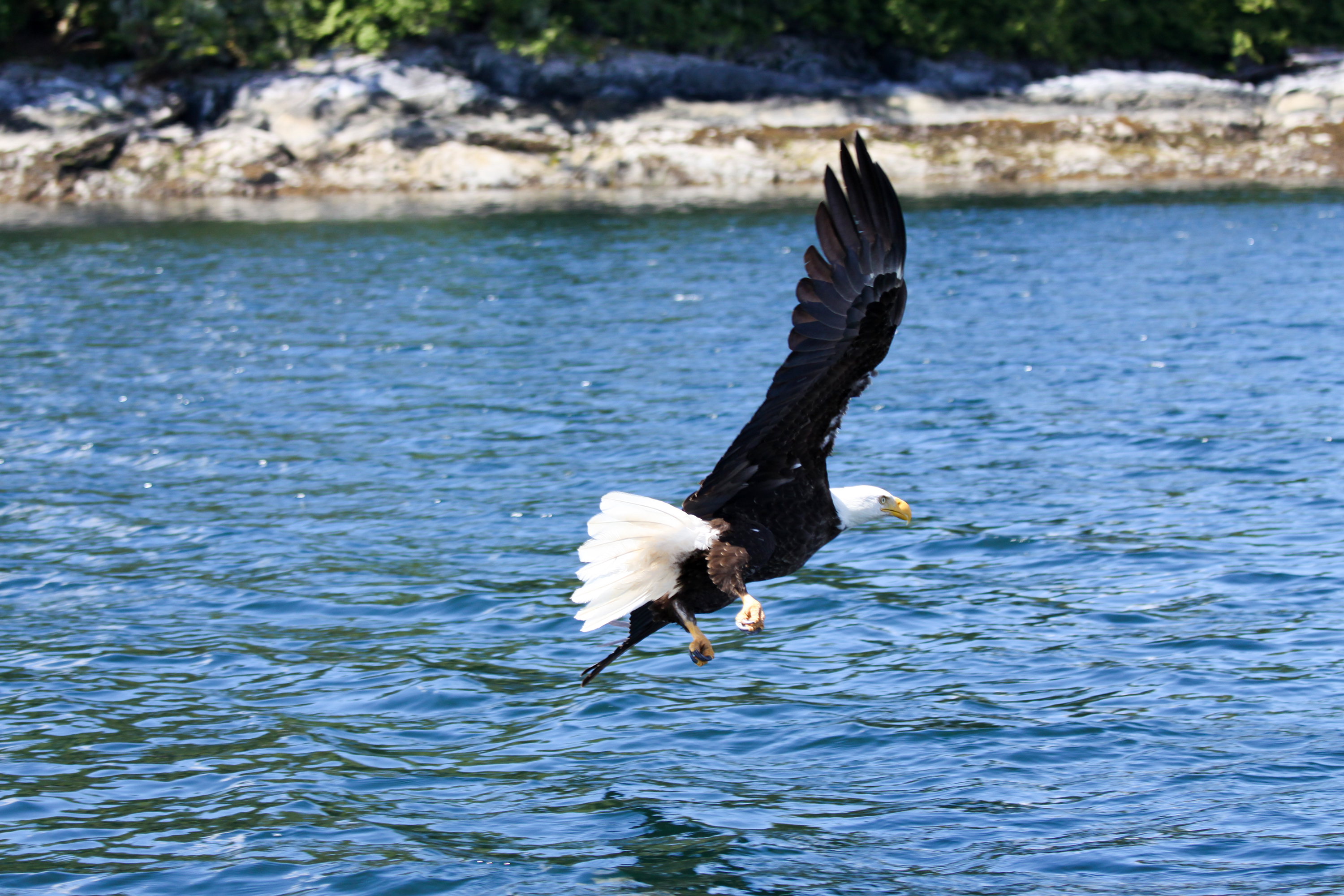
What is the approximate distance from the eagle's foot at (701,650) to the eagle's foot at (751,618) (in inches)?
8.4

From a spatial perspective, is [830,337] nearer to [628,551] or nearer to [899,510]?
[899,510]

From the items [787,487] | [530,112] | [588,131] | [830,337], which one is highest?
[530,112]

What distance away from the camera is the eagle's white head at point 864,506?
20.4 feet

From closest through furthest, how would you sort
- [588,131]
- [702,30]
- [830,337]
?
1. [830,337]
2. [588,131]
3. [702,30]

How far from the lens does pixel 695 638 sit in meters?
5.69

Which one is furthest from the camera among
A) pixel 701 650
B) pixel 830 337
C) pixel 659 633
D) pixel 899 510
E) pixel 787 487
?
pixel 659 633

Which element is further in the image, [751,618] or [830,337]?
[830,337]

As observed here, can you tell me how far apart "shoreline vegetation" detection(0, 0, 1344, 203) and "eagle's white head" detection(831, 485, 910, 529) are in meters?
29.7

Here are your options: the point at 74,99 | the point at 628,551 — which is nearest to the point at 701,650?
the point at 628,551

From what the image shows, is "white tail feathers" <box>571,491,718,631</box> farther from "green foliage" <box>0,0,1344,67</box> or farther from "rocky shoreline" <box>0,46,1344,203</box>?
"green foliage" <box>0,0,1344,67</box>

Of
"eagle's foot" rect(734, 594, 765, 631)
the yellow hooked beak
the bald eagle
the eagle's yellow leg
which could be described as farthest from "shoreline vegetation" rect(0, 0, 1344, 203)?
"eagle's foot" rect(734, 594, 765, 631)

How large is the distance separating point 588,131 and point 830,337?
3301 centimetres

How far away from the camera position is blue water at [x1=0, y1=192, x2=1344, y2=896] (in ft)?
18.2

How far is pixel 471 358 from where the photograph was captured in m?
16.5
